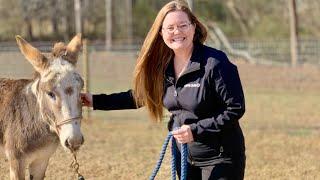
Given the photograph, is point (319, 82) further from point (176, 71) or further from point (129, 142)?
point (176, 71)

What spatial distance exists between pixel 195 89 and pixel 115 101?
0.91 metres

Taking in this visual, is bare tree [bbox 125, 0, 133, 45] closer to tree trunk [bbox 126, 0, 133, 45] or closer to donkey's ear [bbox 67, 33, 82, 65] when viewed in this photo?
tree trunk [bbox 126, 0, 133, 45]

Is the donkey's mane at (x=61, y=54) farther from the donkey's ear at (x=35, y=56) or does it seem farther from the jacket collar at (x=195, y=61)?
the jacket collar at (x=195, y=61)

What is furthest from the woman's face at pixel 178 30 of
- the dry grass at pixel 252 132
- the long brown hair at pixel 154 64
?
the dry grass at pixel 252 132

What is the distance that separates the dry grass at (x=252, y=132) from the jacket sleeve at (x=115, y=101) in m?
3.00

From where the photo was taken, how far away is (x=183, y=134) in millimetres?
4105

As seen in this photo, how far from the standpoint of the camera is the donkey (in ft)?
14.7

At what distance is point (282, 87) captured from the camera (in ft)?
68.8

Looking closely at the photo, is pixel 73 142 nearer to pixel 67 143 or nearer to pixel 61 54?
pixel 67 143

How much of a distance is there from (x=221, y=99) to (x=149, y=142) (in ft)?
23.5

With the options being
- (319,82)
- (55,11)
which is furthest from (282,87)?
(55,11)

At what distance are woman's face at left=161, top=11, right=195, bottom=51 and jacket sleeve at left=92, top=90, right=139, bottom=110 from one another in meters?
0.74

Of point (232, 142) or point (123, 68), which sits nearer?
point (232, 142)

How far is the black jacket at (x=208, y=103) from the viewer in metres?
4.02
